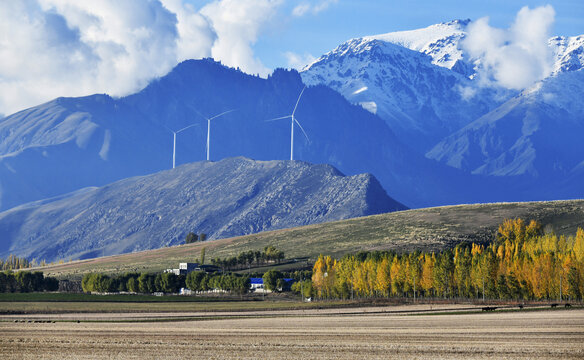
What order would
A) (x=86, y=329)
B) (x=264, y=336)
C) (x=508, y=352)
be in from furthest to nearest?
(x=86, y=329) < (x=264, y=336) < (x=508, y=352)

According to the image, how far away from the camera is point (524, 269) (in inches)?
7244

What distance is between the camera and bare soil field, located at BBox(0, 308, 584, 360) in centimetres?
7712

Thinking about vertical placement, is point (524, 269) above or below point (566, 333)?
above

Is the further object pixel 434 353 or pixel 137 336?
pixel 137 336

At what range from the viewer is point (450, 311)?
142 metres

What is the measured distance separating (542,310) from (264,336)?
57.3 metres

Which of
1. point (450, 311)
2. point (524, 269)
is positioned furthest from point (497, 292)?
point (450, 311)

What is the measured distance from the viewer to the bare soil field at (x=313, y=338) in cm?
7712

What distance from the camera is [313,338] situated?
92.6m

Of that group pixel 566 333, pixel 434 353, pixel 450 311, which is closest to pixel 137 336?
pixel 434 353

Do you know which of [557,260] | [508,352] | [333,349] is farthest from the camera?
[557,260]

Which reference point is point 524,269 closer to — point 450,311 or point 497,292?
point 497,292

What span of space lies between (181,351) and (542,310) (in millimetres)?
73459

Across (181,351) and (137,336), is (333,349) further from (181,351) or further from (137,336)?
(137,336)
